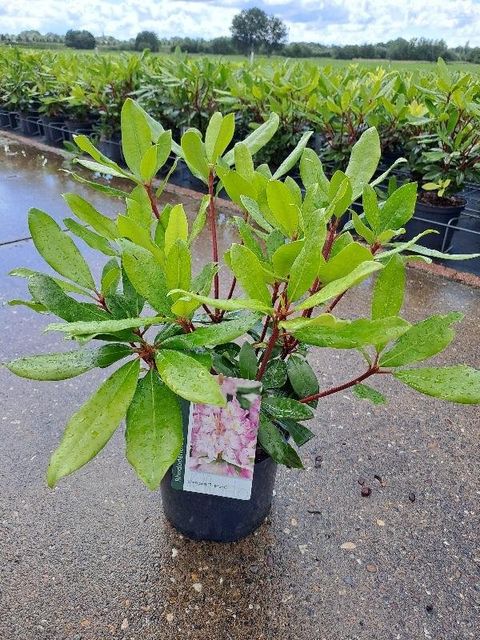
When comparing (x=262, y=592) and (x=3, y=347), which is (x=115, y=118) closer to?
(x=3, y=347)

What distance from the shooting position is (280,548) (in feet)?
5.44

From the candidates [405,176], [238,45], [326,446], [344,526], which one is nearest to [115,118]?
[405,176]

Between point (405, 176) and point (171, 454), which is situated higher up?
point (171, 454)

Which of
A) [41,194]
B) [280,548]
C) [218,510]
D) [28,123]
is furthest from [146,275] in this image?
[28,123]

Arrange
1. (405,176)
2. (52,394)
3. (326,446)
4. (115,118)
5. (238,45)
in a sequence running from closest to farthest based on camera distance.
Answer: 1. (326,446)
2. (52,394)
3. (405,176)
4. (115,118)
5. (238,45)

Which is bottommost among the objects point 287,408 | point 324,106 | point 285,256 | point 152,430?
point 287,408

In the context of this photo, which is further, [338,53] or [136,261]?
[338,53]

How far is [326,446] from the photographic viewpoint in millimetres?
2068

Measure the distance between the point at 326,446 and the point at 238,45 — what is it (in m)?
22.1

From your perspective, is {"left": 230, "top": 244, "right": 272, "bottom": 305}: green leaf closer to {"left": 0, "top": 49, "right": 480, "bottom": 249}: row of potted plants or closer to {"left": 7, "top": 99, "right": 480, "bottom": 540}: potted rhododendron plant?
{"left": 7, "top": 99, "right": 480, "bottom": 540}: potted rhododendron plant

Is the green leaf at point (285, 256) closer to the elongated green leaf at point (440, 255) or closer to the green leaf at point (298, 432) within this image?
the elongated green leaf at point (440, 255)

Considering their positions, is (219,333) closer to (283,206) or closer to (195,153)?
(283,206)

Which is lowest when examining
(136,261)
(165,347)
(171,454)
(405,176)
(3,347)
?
(3,347)

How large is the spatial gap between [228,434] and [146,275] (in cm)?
48
